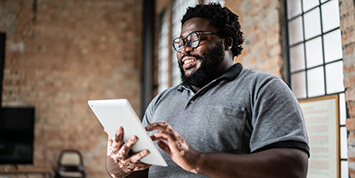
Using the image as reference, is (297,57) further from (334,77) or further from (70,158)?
(70,158)

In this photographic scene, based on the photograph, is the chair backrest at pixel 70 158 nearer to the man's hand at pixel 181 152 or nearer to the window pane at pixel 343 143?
the window pane at pixel 343 143

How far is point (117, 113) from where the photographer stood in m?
1.16

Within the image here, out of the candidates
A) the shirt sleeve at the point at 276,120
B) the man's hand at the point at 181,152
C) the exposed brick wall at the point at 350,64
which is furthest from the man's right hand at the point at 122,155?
the exposed brick wall at the point at 350,64

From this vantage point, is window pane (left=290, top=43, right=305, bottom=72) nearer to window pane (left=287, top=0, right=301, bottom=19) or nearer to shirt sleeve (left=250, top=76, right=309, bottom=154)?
window pane (left=287, top=0, right=301, bottom=19)

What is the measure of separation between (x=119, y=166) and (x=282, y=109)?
61 centimetres

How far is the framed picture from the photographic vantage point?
2268mm

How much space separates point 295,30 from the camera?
110 inches

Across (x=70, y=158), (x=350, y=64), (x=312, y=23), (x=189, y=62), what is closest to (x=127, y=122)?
(x=189, y=62)

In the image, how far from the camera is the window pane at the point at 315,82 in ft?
8.28

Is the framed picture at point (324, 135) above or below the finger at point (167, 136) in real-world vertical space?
below

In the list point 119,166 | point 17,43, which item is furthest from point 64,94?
point 119,166

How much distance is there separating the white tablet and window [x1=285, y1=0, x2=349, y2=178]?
1574 millimetres

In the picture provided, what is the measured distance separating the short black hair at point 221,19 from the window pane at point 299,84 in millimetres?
1305

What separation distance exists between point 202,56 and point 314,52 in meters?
1.49
